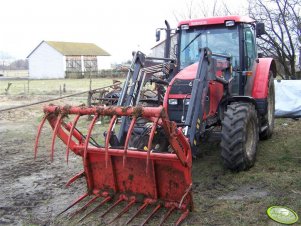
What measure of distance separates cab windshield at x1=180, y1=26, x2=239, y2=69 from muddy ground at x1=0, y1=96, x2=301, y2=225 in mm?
1717

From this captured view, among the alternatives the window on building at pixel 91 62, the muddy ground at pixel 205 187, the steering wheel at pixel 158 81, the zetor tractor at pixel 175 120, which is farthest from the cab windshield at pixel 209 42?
the window on building at pixel 91 62

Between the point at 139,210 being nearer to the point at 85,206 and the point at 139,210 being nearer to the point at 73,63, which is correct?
the point at 85,206

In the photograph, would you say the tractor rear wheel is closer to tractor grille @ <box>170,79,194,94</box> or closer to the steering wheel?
tractor grille @ <box>170,79,194,94</box>

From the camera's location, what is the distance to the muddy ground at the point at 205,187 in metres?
4.44

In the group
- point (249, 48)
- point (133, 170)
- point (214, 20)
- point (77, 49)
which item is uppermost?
point (77, 49)

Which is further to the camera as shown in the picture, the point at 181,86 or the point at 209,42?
the point at 209,42

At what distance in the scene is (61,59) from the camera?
53.7 metres

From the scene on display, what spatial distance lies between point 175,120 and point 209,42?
1633 millimetres

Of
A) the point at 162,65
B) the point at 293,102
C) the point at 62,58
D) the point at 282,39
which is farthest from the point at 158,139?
the point at 62,58

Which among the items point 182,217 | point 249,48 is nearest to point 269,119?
point 249,48

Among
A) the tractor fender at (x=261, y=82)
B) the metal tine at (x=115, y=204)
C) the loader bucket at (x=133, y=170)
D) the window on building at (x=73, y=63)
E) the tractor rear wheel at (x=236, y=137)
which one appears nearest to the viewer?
the loader bucket at (x=133, y=170)

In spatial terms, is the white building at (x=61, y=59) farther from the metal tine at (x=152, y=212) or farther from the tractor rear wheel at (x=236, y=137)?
the metal tine at (x=152, y=212)

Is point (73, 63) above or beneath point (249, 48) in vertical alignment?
above

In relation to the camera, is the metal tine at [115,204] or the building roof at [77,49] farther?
the building roof at [77,49]
